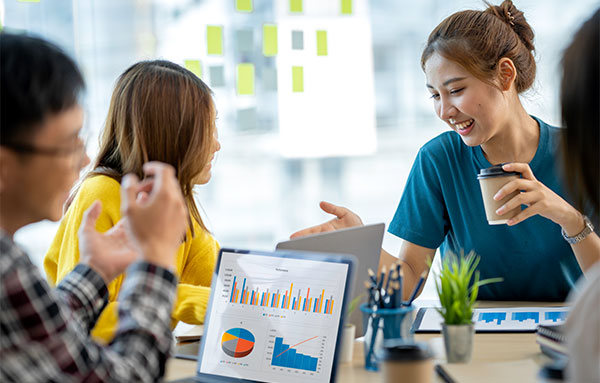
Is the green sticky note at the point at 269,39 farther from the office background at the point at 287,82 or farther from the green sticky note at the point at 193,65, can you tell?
the green sticky note at the point at 193,65

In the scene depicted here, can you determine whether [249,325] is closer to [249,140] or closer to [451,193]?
[451,193]

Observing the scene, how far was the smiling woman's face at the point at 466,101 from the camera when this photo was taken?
1729mm

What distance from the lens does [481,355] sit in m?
1.25

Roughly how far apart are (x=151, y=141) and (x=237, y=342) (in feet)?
1.91

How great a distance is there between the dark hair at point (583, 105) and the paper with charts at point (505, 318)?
612 mm

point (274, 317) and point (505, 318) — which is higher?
point (274, 317)

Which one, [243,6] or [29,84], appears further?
Result: [243,6]

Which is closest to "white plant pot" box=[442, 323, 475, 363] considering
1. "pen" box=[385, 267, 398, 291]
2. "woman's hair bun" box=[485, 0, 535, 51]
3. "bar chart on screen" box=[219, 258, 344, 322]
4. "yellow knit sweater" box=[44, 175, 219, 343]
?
"pen" box=[385, 267, 398, 291]

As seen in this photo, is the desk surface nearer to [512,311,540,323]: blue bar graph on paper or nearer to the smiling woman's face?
[512,311,540,323]: blue bar graph on paper

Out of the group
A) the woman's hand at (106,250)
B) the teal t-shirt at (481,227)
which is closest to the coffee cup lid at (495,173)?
the teal t-shirt at (481,227)

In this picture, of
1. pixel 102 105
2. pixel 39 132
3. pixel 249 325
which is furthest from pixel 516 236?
pixel 102 105

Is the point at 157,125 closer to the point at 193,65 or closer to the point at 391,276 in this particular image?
the point at 391,276

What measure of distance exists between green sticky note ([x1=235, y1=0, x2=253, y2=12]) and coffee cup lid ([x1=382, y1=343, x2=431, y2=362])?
246 centimetres


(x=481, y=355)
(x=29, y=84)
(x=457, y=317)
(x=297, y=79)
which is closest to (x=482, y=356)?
(x=481, y=355)
